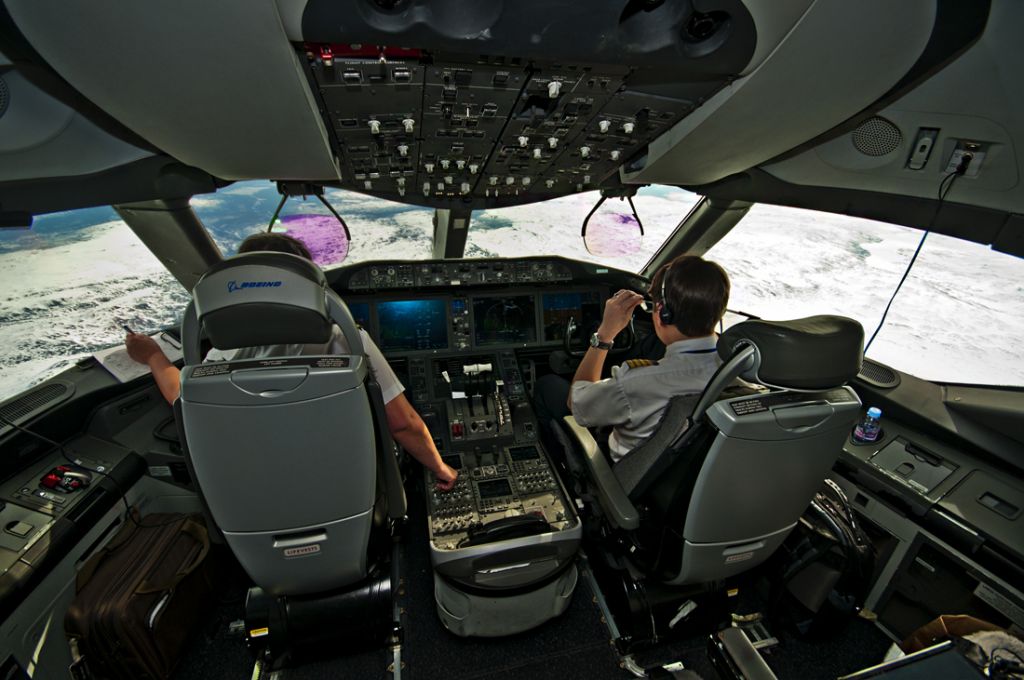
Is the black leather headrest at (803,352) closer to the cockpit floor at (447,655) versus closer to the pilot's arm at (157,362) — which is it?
the cockpit floor at (447,655)

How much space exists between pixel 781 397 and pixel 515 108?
1.22m

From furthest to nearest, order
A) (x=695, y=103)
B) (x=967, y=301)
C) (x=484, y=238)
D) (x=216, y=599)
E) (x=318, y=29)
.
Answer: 1. (x=484, y=238)
2. (x=967, y=301)
3. (x=216, y=599)
4. (x=695, y=103)
5. (x=318, y=29)

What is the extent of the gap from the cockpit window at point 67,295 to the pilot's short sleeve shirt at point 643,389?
6.41 feet

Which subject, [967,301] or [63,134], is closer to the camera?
[63,134]

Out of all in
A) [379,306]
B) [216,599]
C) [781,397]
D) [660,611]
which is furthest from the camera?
[379,306]

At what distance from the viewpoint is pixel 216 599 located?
1935 millimetres

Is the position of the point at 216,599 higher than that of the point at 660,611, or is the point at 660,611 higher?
the point at 660,611

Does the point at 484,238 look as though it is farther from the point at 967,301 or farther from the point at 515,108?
the point at 967,301

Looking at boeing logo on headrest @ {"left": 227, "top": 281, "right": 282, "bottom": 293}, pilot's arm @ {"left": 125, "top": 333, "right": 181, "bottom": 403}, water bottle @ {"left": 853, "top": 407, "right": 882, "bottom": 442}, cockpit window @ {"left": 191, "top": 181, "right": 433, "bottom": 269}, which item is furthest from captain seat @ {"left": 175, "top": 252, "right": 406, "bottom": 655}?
water bottle @ {"left": 853, "top": 407, "right": 882, "bottom": 442}

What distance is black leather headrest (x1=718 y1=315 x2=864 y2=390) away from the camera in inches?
41.4

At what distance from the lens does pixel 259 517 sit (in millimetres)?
1189

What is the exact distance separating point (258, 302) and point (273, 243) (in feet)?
1.70

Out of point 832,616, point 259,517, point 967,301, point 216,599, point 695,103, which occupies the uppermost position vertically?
point 695,103

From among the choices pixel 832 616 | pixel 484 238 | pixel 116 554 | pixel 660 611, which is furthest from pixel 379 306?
pixel 832 616
